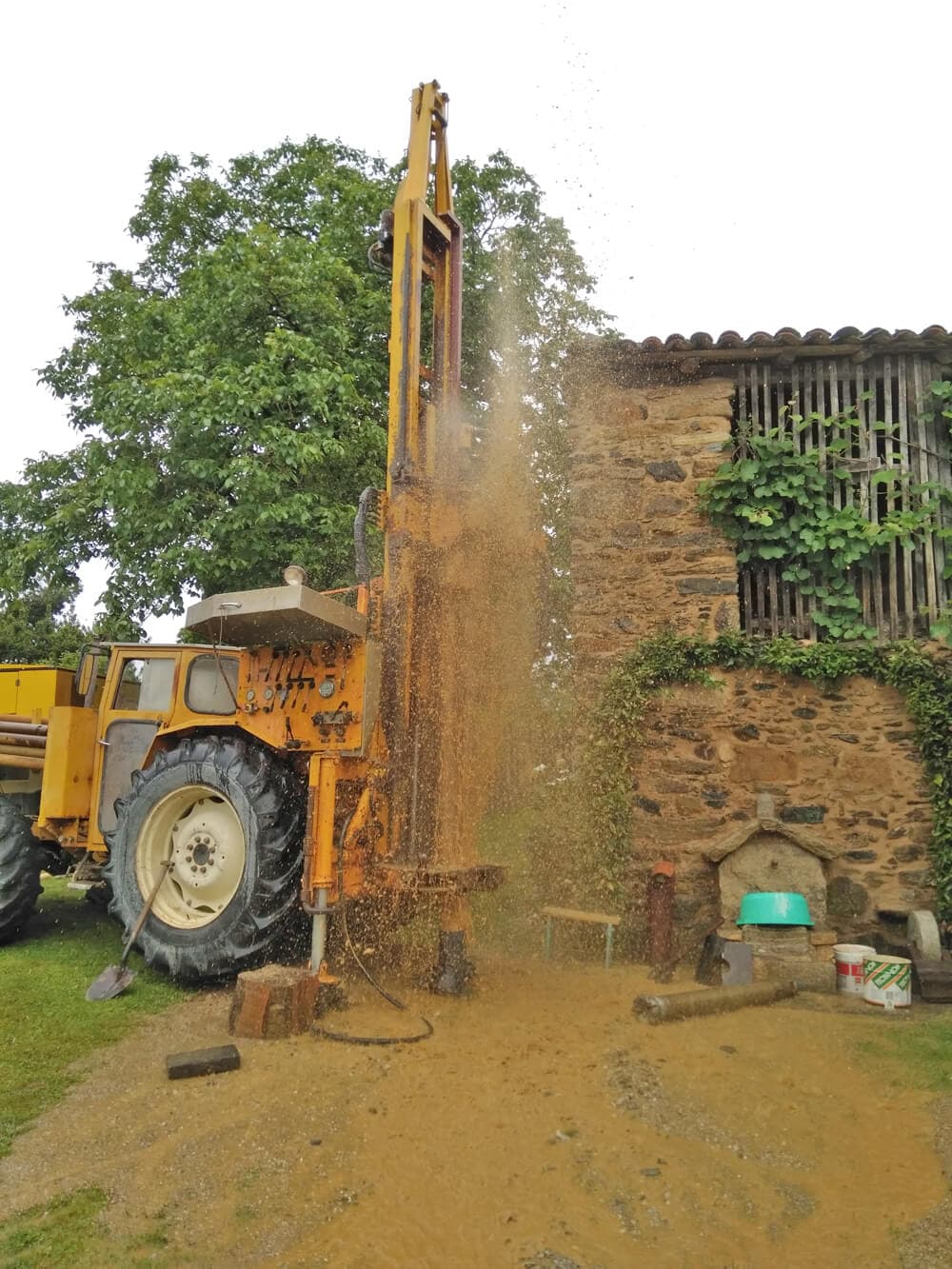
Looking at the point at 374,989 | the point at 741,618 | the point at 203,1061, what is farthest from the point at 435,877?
the point at 741,618

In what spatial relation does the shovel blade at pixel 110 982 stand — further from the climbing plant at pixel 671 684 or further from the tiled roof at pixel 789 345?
the tiled roof at pixel 789 345

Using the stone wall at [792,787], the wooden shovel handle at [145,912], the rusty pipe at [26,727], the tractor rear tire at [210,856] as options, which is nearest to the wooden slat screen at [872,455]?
the stone wall at [792,787]

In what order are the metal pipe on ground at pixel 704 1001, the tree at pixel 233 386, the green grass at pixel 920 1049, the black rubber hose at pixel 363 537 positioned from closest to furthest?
the green grass at pixel 920 1049, the metal pipe on ground at pixel 704 1001, the black rubber hose at pixel 363 537, the tree at pixel 233 386

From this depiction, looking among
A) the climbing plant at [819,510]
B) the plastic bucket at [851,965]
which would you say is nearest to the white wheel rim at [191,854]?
the plastic bucket at [851,965]

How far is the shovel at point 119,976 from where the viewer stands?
509cm

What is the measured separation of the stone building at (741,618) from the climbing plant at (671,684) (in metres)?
0.09

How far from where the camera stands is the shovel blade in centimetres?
507

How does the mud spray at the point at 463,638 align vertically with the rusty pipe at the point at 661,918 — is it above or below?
above

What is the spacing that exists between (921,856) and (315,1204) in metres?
4.88

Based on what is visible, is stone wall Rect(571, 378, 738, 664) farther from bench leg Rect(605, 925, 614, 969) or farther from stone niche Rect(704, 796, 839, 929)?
bench leg Rect(605, 925, 614, 969)

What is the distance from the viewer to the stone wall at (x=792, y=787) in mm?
6332

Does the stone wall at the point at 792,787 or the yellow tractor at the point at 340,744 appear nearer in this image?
the yellow tractor at the point at 340,744

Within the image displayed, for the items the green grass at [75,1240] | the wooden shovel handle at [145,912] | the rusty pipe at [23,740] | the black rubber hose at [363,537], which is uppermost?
the black rubber hose at [363,537]

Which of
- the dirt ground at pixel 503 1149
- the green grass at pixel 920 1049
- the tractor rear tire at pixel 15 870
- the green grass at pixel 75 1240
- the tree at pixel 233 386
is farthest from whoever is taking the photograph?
the tree at pixel 233 386
